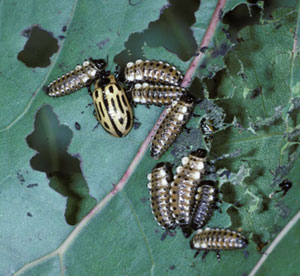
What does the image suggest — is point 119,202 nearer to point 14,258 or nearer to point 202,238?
point 202,238

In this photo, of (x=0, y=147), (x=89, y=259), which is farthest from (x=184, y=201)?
(x=0, y=147)

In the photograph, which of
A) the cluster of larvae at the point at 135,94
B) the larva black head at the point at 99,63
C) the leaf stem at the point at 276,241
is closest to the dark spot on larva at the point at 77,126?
the cluster of larvae at the point at 135,94

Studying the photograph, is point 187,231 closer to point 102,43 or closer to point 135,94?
point 135,94

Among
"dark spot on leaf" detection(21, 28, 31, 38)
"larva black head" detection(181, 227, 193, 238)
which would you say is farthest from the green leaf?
"larva black head" detection(181, 227, 193, 238)

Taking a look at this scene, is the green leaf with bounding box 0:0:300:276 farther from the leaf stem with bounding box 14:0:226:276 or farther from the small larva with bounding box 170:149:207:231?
the small larva with bounding box 170:149:207:231

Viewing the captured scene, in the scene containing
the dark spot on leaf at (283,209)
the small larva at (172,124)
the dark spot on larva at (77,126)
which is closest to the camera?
the small larva at (172,124)

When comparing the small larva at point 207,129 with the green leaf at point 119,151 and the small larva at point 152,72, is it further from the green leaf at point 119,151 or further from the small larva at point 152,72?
the small larva at point 152,72

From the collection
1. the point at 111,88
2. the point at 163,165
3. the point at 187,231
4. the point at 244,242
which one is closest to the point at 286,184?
the point at 244,242
